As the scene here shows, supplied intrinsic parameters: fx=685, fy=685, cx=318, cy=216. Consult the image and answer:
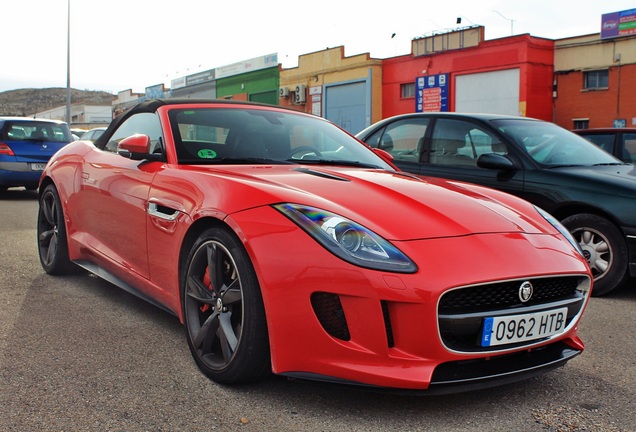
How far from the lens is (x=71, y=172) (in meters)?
4.89

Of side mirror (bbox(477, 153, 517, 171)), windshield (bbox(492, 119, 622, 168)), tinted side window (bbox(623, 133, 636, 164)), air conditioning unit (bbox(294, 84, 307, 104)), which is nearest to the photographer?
side mirror (bbox(477, 153, 517, 171))

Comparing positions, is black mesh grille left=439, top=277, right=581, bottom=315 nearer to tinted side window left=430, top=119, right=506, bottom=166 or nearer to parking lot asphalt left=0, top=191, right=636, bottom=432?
parking lot asphalt left=0, top=191, right=636, bottom=432

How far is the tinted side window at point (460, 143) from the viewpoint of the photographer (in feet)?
19.9

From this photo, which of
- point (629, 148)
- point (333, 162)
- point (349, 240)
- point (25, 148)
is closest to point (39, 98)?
point (25, 148)

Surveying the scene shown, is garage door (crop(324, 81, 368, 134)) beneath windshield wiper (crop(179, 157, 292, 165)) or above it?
above

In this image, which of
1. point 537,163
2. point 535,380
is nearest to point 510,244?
point 535,380

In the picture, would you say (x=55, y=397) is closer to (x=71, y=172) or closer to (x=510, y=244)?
(x=510, y=244)

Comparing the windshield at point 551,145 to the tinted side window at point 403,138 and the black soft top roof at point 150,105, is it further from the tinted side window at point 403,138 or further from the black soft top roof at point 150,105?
the black soft top roof at point 150,105

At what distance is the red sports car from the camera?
8.31 feet

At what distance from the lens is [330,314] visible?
2.59 metres

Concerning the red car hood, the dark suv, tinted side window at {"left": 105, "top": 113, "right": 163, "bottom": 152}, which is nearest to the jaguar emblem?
the red car hood

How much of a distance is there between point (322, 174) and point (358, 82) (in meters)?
37.7

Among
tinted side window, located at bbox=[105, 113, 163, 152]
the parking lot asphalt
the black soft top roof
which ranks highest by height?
the black soft top roof

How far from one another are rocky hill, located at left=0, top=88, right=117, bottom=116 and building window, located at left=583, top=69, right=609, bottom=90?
338ft
